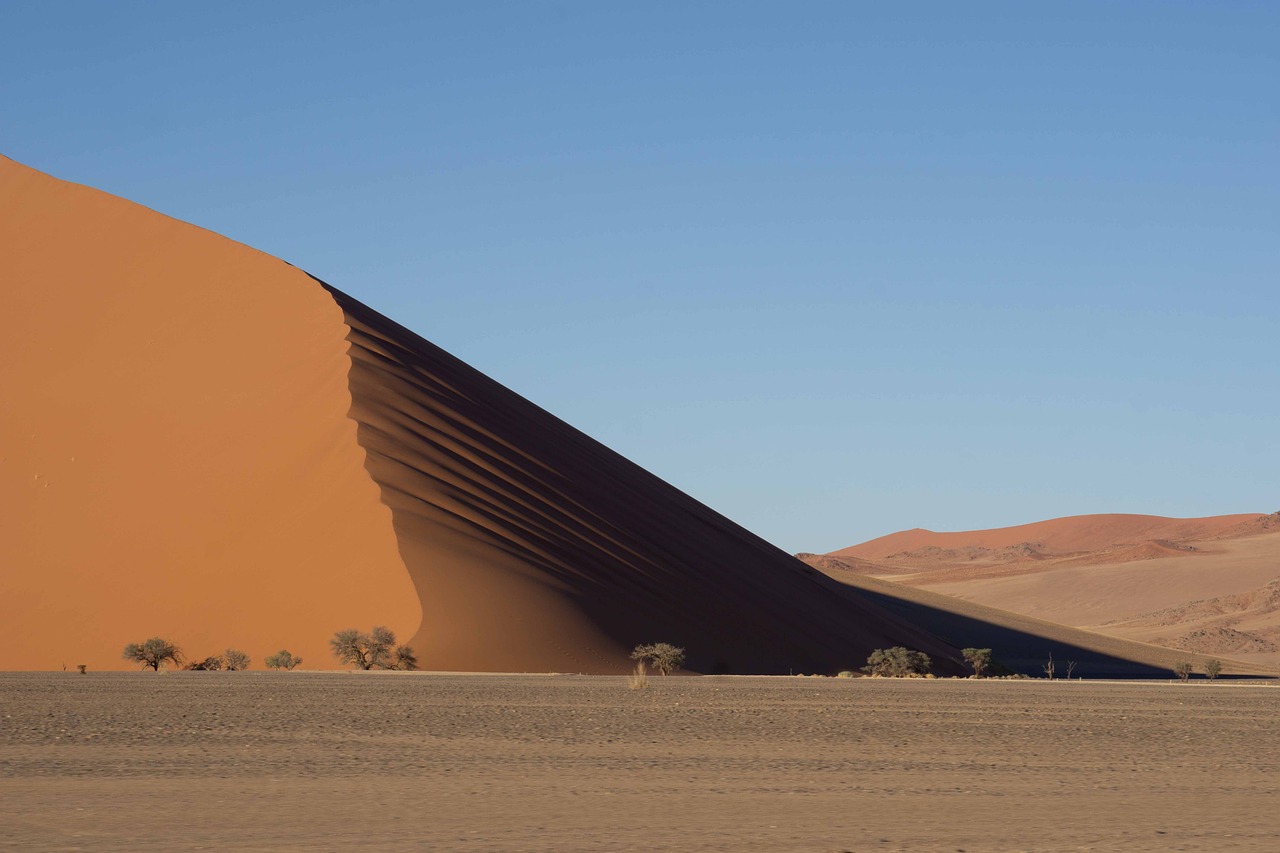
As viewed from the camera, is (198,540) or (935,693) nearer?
(935,693)

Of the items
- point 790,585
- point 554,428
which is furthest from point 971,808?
point 554,428

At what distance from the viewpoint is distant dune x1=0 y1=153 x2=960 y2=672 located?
3247 centimetres

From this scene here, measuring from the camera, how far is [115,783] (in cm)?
973

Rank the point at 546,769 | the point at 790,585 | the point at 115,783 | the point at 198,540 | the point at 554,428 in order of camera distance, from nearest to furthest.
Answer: the point at 115,783, the point at 546,769, the point at 198,540, the point at 790,585, the point at 554,428

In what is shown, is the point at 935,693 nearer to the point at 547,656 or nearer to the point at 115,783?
the point at 547,656

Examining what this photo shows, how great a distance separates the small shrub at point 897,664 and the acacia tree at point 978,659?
2.97m

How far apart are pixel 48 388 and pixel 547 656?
Result: 1741 cm

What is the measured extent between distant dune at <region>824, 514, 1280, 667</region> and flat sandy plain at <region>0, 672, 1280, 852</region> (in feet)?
161

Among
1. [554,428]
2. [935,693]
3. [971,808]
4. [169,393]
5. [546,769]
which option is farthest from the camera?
[554,428]

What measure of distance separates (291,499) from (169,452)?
4.21m

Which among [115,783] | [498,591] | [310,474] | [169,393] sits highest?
[169,393]

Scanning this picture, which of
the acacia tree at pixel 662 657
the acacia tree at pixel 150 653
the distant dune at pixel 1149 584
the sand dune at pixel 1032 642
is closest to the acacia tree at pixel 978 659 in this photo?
the sand dune at pixel 1032 642

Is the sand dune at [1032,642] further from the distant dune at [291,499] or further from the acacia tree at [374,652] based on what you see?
the acacia tree at [374,652]

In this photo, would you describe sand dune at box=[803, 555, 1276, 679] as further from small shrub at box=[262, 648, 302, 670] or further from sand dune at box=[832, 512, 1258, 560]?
sand dune at box=[832, 512, 1258, 560]
